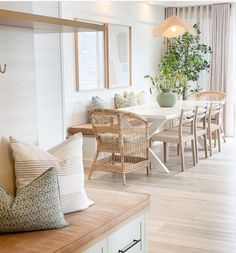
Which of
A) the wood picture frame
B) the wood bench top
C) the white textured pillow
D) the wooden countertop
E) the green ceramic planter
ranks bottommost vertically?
the wooden countertop

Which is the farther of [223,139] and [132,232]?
[223,139]

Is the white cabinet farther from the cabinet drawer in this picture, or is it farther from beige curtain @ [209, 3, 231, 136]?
beige curtain @ [209, 3, 231, 136]

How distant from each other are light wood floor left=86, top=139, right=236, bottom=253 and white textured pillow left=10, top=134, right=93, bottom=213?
1225 millimetres

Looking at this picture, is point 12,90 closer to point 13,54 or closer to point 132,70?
point 13,54

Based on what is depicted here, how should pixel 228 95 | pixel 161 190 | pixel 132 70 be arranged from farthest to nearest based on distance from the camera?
1. pixel 228 95
2. pixel 132 70
3. pixel 161 190

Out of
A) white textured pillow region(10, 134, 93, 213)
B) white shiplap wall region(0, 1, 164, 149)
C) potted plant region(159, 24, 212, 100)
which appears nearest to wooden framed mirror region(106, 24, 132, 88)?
potted plant region(159, 24, 212, 100)

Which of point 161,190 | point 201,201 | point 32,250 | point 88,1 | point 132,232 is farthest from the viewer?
point 88,1

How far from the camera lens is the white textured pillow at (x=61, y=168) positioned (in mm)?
2334

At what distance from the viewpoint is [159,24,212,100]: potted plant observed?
8422 mm


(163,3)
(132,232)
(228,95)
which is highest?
(163,3)

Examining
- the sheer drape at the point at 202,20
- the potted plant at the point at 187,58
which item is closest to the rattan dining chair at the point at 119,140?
the potted plant at the point at 187,58

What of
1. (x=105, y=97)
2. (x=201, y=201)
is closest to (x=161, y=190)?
(x=201, y=201)

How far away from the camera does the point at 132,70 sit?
8008 mm

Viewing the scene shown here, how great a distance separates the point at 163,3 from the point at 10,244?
7.21 meters
